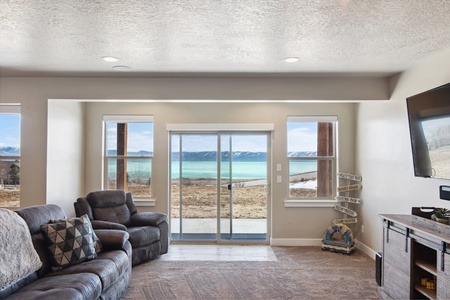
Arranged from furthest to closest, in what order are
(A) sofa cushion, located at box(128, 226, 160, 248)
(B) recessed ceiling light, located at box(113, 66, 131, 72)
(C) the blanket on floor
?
1. (A) sofa cushion, located at box(128, 226, 160, 248)
2. (B) recessed ceiling light, located at box(113, 66, 131, 72)
3. (C) the blanket on floor

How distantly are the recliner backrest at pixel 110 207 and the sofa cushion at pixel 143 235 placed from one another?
0.26 meters

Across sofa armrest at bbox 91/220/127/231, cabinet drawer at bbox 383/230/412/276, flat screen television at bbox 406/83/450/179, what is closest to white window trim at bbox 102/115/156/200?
sofa armrest at bbox 91/220/127/231

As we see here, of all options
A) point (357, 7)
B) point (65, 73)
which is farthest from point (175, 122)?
point (357, 7)

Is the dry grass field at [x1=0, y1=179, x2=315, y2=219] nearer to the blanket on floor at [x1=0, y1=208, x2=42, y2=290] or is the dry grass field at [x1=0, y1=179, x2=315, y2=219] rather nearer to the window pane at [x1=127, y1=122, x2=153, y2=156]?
the window pane at [x1=127, y1=122, x2=153, y2=156]

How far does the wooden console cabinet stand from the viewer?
8.03ft

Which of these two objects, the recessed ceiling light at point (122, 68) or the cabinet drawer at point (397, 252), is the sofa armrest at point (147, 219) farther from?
the cabinet drawer at point (397, 252)

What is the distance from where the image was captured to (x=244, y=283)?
12.2ft

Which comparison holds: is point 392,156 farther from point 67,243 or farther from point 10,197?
point 10,197

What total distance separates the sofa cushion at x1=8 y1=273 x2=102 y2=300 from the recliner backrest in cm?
192

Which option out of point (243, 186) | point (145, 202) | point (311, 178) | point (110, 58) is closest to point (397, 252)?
point (311, 178)

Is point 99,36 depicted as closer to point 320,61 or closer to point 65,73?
point 65,73

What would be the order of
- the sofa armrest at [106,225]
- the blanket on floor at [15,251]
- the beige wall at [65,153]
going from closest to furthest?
the blanket on floor at [15,251] → the sofa armrest at [106,225] → the beige wall at [65,153]

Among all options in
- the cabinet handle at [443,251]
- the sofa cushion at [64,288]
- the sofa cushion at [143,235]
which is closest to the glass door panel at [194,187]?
the sofa cushion at [143,235]

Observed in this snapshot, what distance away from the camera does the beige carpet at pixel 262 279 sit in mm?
3424
